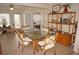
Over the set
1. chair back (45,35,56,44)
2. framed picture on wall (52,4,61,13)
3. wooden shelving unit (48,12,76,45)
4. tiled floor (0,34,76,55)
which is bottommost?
tiled floor (0,34,76,55)

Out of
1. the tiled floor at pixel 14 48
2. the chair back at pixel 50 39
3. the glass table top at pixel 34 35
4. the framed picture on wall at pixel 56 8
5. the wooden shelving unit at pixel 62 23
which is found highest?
the framed picture on wall at pixel 56 8

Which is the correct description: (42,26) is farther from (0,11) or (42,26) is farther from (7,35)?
(0,11)

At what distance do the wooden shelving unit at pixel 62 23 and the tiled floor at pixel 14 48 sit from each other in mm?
161

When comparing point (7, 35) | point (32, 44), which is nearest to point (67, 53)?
point (32, 44)

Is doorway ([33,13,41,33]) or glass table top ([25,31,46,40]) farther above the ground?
doorway ([33,13,41,33])

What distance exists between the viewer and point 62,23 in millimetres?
2107

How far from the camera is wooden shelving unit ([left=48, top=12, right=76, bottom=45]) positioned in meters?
2.03

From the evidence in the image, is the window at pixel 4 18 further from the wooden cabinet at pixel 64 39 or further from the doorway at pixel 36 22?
the wooden cabinet at pixel 64 39

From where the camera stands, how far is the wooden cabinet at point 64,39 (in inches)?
80.8

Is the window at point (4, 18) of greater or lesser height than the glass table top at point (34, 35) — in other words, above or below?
above

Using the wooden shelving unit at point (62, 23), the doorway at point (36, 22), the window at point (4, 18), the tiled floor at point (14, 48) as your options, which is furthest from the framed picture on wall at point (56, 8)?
the window at point (4, 18)

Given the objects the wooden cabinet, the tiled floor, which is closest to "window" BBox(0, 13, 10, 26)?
the tiled floor

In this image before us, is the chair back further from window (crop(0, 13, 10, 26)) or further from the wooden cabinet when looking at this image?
window (crop(0, 13, 10, 26))

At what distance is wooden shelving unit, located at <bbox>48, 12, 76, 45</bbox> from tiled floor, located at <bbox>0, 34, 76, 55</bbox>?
16 cm
